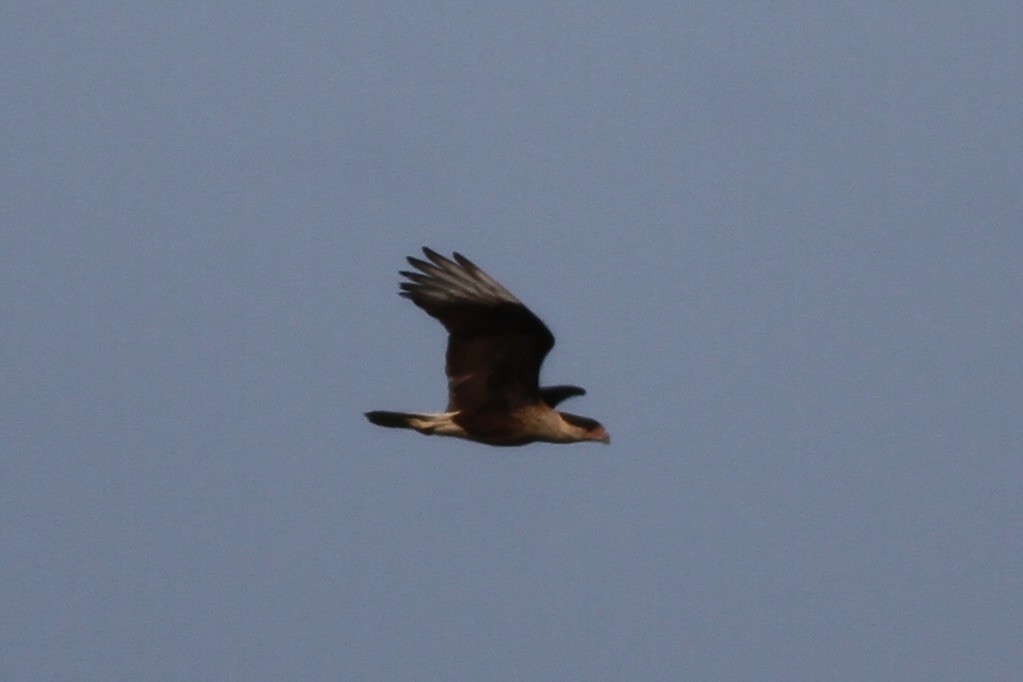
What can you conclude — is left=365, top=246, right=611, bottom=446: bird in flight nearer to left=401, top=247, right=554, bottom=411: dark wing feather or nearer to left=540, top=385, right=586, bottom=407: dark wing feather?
left=401, top=247, right=554, bottom=411: dark wing feather

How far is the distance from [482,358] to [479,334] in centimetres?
21

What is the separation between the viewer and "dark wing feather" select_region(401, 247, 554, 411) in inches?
1273

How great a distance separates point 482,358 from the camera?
3259cm

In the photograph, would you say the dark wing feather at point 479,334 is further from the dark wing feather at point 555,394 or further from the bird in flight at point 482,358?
the dark wing feather at point 555,394

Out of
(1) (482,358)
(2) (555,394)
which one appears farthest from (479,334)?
(2) (555,394)

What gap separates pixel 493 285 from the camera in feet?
106

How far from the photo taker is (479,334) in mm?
32500

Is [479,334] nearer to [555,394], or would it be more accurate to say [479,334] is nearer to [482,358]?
[482,358]

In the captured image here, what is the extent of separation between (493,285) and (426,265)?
587mm

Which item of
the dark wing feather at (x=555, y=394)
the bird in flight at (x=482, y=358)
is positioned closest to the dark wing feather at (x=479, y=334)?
the bird in flight at (x=482, y=358)

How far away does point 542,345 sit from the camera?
1277 inches

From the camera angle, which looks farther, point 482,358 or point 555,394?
point 555,394

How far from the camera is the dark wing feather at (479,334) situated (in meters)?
32.3

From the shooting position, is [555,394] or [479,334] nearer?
[479,334]
